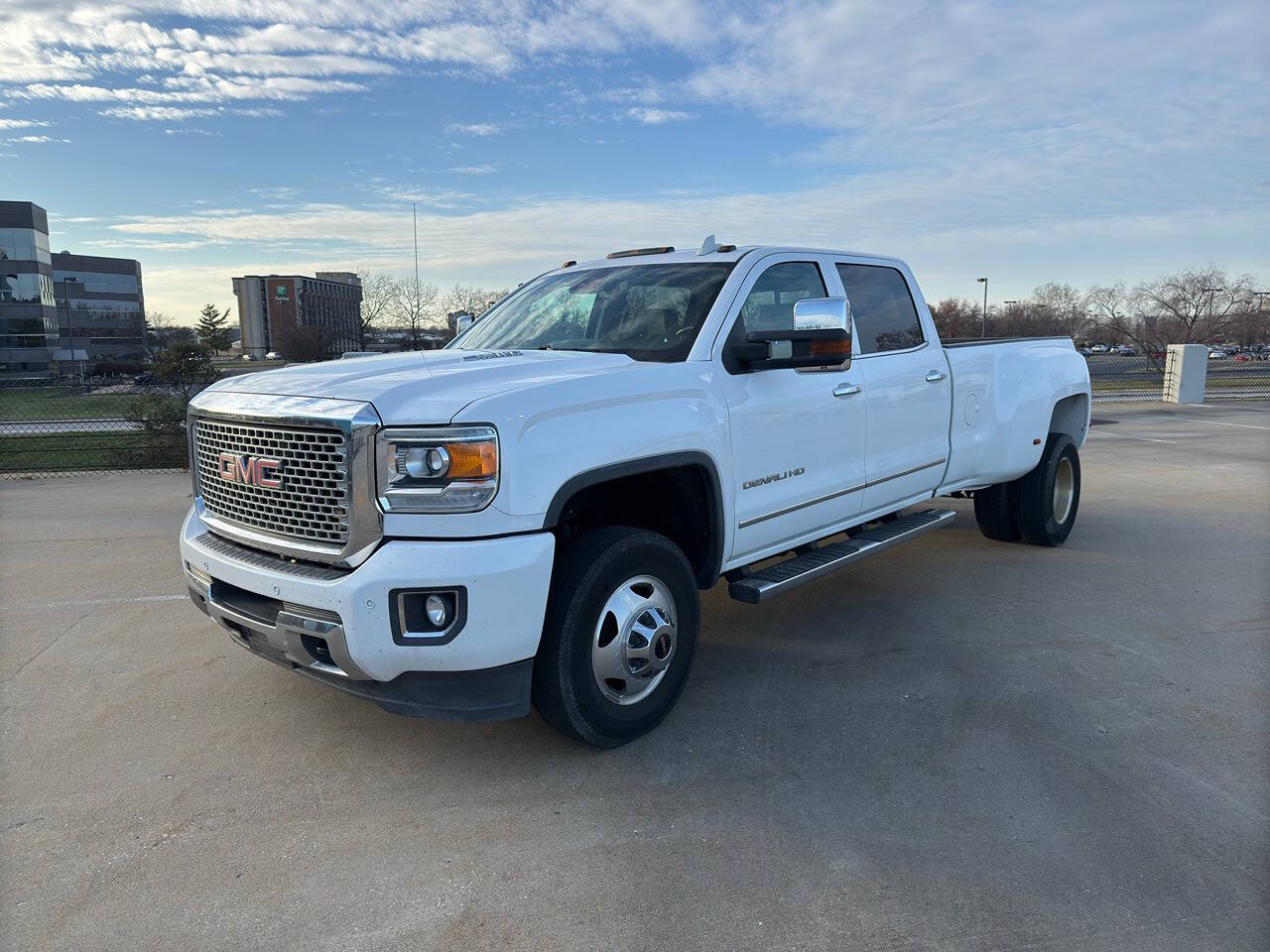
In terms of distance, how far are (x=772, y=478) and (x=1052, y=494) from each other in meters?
3.57

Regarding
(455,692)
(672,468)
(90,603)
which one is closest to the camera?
(455,692)

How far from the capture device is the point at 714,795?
337 cm

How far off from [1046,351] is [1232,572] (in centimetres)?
196

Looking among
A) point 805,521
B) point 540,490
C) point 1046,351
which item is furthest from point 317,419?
point 1046,351

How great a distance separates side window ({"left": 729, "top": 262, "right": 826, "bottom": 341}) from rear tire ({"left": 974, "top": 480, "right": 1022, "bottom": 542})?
108 inches

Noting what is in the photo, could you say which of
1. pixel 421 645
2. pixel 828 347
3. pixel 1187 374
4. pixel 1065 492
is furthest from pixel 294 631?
pixel 1187 374

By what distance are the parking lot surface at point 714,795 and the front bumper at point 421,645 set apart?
0.45 m

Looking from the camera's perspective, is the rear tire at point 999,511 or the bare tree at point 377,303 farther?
Answer: the bare tree at point 377,303

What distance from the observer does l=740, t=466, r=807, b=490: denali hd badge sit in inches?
164

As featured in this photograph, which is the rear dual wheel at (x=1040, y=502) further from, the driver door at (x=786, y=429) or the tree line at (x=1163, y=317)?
the tree line at (x=1163, y=317)

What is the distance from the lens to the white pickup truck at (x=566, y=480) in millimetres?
3107

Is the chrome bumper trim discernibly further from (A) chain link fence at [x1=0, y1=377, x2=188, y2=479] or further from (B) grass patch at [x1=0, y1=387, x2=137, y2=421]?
(B) grass patch at [x1=0, y1=387, x2=137, y2=421]

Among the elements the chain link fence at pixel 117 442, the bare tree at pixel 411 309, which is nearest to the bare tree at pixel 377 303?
the bare tree at pixel 411 309

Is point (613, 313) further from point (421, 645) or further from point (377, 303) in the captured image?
point (377, 303)
